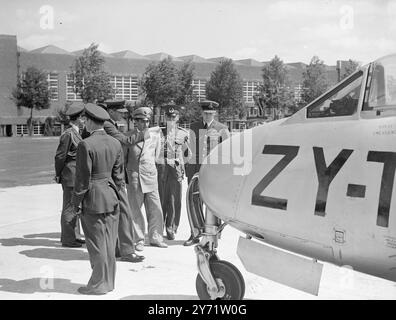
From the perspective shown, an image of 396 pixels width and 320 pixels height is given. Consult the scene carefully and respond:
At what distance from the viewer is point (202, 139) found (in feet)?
25.5

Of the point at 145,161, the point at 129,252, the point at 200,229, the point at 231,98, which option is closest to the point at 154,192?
the point at 145,161

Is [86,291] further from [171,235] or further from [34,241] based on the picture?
[34,241]

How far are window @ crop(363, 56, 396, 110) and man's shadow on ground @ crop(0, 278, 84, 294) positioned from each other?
346 centimetres

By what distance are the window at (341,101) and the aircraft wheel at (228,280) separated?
4.86 ft

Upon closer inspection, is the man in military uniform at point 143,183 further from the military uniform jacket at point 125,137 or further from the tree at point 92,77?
the tree at point 92,77

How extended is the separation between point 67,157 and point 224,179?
12.4 ft

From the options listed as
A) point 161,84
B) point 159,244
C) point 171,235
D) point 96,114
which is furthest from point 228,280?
point 161,84

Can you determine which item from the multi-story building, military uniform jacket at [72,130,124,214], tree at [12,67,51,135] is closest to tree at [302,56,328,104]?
the multi-story building

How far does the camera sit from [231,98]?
6062 centimetres

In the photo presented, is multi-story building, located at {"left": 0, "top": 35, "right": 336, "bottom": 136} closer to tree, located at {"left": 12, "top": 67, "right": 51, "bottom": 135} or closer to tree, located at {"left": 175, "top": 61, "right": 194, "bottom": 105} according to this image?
tree, located at {"left": 12, "top": 67, "right": 51, "bottom": 135}

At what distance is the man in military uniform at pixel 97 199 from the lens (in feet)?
16.5

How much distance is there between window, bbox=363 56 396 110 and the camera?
11.6ft

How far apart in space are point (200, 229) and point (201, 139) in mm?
3228

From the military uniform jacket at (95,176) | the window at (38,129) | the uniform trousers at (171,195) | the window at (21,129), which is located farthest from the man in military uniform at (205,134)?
the window at (21,129)
